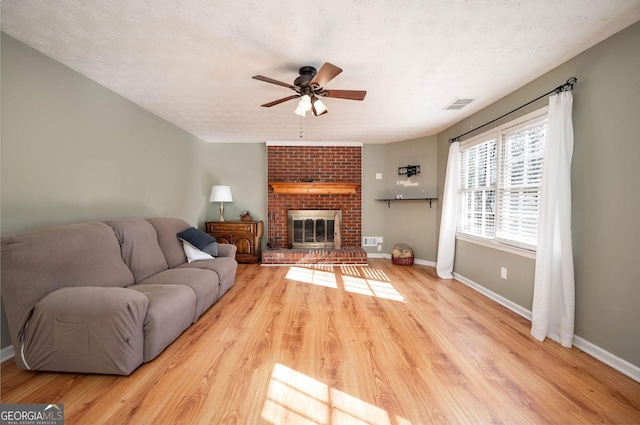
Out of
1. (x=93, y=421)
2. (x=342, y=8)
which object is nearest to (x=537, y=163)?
(x=342, y=8)

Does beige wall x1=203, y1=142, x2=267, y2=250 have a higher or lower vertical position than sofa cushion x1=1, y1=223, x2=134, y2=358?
higher

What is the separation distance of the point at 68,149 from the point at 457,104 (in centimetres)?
413

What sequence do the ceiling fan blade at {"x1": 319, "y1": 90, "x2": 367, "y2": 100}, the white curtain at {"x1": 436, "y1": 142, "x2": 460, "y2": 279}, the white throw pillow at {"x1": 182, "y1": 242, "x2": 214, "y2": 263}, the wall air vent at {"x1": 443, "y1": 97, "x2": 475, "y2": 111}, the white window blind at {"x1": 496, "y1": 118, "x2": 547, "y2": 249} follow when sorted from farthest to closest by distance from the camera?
the white curtain at {"x1": 436, "y1": 142, "x2": 460, "y2": 279}
the white throw pillow at {"x1": 182, "y1": 242, "x2": 214, "y2": 263}
the wall air vent at {"x1": 443, "y1": 97, "x2": 475, "y2": 111}
the white window blind at {"x1": 496, "y1": 118, "x2": 547, "y2": 249}
the ceiling fan blade at {"x1": 319, "y1": 90, "x2": 367, "y2": 100}

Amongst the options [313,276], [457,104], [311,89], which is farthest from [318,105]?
[313,276]

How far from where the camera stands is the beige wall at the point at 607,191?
166 centimetres

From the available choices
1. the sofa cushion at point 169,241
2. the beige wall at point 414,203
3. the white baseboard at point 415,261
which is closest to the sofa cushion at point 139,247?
the sofa cushion at point 169,241

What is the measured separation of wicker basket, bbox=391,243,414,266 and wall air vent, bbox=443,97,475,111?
2.46 meters

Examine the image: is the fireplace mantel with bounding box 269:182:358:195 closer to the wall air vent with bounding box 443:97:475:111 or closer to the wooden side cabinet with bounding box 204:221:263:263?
the wooden side cabinet with bounding box 204:221:263:263

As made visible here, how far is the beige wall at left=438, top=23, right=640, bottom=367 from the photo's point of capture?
1658 mm

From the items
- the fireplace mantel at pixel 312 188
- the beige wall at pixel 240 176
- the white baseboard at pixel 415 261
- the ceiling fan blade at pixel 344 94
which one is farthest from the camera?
the beige wall at pixel 240 176

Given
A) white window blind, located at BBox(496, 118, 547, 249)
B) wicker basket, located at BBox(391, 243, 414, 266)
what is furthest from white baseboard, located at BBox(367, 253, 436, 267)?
white window blind, located at BBox(496, 118, 547, 249)

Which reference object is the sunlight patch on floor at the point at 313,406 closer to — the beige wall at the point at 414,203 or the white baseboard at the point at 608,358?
the white baseboard at the point at 608,358

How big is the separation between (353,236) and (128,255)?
3.75m

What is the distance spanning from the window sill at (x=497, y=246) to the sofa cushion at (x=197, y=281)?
10.6ft
